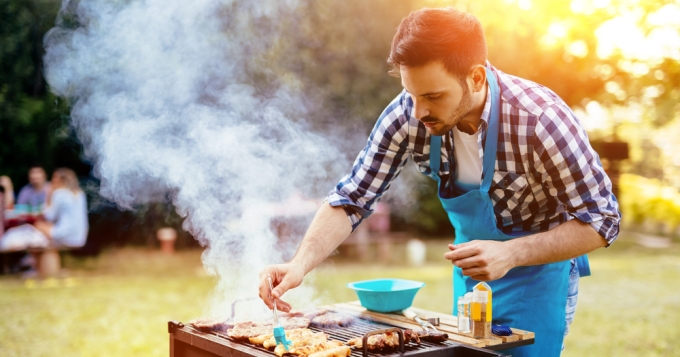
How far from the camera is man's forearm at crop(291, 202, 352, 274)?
2.46 m

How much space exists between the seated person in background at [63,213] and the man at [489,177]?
745cm

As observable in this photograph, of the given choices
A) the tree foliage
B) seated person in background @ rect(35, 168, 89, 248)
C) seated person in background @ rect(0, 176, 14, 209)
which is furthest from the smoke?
seated person in background @ rect(0, 176, 14, 209)

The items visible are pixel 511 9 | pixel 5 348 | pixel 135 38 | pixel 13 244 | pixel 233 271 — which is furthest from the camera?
pixel 13 244

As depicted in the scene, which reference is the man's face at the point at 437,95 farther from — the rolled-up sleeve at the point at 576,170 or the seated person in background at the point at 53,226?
the seated person in background at the point at 53,226

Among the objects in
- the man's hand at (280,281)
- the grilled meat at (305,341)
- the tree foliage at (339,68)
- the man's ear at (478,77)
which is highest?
the tree foliage at (339,68)

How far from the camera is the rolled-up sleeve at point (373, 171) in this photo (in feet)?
8.40

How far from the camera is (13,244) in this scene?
902 cm

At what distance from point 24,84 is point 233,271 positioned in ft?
27.9

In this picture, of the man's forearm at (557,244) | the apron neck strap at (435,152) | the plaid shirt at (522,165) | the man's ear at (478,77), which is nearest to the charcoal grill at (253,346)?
the man's forearm at (557,244)

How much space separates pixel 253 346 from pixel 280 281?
27 cm

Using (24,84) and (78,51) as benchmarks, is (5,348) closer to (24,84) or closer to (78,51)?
(78,51)

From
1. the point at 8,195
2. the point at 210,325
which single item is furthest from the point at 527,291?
the point at 8,195

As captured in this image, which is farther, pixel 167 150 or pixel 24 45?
pixel 24 45

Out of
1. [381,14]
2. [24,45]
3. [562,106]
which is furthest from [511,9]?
[24,45]
